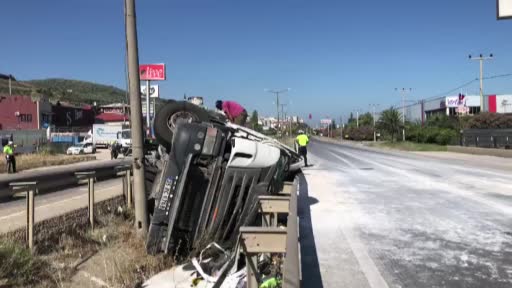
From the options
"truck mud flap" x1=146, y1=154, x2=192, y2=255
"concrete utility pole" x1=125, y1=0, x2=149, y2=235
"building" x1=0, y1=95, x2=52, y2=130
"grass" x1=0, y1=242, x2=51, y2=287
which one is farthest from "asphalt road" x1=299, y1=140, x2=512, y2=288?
"building" x1=0, y1=95, x2=52, y2=130

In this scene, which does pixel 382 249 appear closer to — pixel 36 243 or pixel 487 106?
pixel 36 243

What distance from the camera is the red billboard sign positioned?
766 inches

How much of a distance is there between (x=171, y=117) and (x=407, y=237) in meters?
4.42

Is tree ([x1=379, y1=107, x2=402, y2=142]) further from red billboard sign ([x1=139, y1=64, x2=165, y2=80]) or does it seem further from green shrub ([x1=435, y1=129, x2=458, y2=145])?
red billboard sign ([x1=139, y1=64, x2=165, y2=80])

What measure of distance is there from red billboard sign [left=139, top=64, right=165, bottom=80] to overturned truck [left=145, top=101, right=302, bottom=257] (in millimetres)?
11257

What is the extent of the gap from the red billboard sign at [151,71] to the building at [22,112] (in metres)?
62.6

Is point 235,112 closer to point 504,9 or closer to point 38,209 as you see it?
point 38,209

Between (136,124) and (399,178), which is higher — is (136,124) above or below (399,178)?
above

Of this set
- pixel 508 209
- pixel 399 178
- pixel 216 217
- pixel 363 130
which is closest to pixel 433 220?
pixel 508 209

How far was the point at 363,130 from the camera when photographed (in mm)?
123500

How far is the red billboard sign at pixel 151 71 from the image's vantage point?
63.9ft

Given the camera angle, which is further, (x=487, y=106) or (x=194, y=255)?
(x=487, y=106)

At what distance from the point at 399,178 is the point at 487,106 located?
93876 mm

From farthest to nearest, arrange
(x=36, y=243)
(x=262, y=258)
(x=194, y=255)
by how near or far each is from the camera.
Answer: (x=36, y=243) < (x=194, y=255) < (x=262, y=258)
